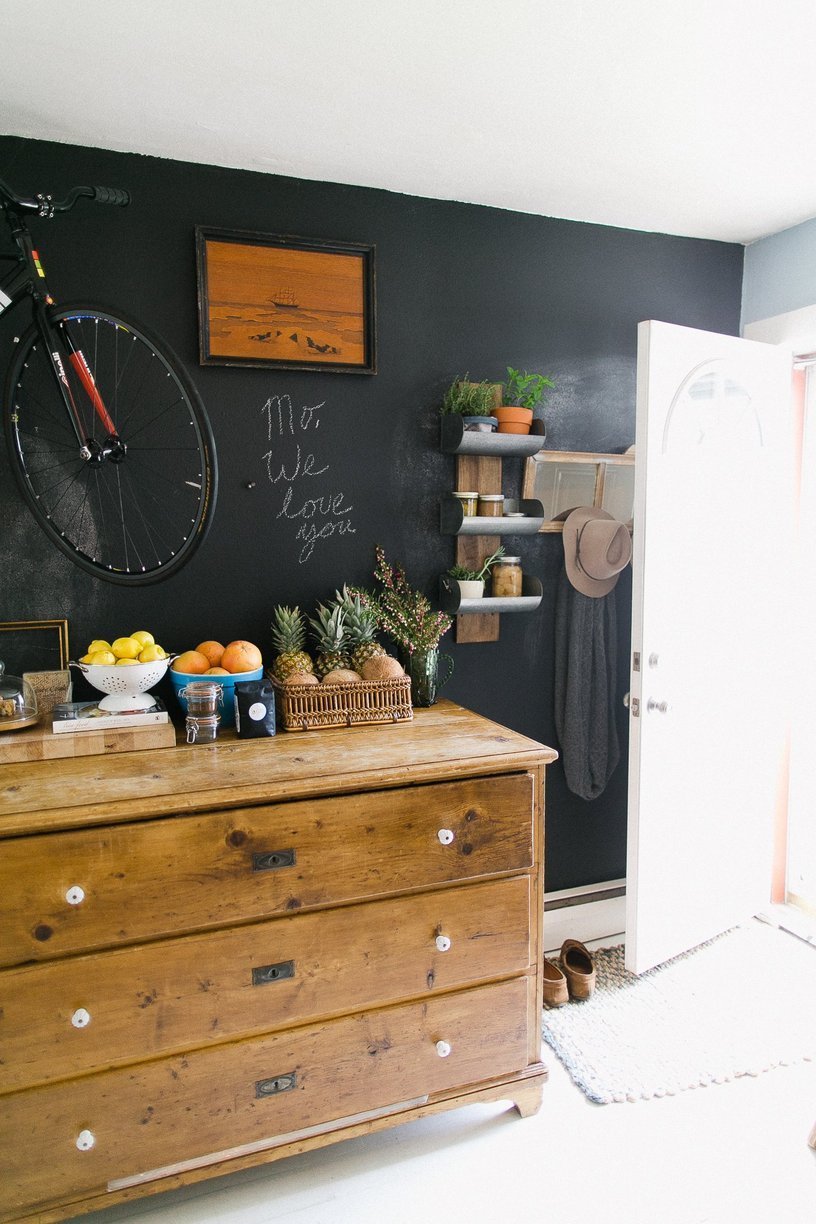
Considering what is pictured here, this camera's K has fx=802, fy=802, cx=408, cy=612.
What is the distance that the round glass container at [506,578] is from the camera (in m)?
2.65

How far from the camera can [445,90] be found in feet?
6.35

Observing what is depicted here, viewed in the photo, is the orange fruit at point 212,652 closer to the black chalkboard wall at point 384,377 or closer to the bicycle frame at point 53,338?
the black chalkboard wall at point 384,377

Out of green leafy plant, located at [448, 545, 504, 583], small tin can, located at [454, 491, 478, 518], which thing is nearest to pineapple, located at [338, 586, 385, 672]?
green leafy plant, located at [448, 545, 504, 583]

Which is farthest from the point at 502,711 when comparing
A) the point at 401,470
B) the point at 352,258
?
the point at 352,258

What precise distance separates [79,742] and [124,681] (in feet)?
0.62

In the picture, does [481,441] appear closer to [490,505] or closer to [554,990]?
[490,505]

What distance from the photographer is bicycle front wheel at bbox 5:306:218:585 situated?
2186 mm

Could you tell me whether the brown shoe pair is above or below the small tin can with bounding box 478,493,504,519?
below

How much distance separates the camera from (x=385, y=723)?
2254mm

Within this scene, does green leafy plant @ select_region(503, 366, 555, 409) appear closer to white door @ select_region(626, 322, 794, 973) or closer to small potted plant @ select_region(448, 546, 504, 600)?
white door @ select_region(626, 322, 794, 973)

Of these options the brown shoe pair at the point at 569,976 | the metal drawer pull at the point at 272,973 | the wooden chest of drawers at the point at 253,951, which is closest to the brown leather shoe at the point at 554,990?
the brown shoe pair at the point at 569,976

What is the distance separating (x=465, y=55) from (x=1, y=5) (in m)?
0.96

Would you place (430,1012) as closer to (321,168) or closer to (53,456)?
(53,456)

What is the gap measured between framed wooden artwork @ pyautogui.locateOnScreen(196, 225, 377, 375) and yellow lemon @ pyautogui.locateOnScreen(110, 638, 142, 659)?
2.81ft
